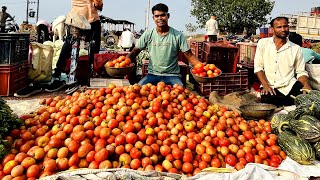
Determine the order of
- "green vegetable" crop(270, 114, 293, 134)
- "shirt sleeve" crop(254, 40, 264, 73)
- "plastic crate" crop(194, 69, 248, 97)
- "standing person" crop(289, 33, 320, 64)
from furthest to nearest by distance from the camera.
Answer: "plastic crate" crop(194, 69, 248, 97), "standing person" crop(289, 33, 320, 64), "shirt sleeve" crop(254, 40, 264, 73), "green vegetable" crop(270, 114, 293, 134)

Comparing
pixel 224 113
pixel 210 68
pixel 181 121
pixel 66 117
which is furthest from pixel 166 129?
pixel 210 68

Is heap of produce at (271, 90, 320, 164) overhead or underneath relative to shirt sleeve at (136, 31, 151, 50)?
underneath

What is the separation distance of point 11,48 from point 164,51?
8.52ft

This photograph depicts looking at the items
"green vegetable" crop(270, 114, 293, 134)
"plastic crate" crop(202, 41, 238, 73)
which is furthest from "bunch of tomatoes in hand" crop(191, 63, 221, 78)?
"plastic crate" crop(202, 41, 238, 73)

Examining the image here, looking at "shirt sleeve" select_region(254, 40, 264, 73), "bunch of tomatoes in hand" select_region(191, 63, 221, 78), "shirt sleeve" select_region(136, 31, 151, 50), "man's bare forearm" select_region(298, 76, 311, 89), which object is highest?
"shirt sleeve" select_region(136, 31, 151, 50)

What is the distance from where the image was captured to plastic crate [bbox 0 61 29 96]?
16.0 feet

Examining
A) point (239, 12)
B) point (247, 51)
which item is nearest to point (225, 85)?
point (247, 51)

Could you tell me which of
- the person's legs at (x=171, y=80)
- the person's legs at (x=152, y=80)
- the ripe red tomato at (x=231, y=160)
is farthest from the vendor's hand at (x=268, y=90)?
the ripe red tomato at (x=231, y=160)

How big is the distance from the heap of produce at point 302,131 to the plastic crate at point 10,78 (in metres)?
4.24

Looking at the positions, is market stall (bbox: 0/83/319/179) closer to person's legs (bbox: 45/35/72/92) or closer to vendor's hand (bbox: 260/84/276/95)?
vendor's hand (bbox: 260/84/276/95)

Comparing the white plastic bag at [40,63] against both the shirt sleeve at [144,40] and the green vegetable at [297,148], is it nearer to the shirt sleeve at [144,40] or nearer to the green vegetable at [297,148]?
the shirt sleeve at [144,40]

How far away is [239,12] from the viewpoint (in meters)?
39.3

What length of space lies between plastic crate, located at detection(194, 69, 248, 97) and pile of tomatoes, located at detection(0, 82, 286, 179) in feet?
9.86

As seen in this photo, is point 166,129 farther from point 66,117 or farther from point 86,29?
point 86,29
